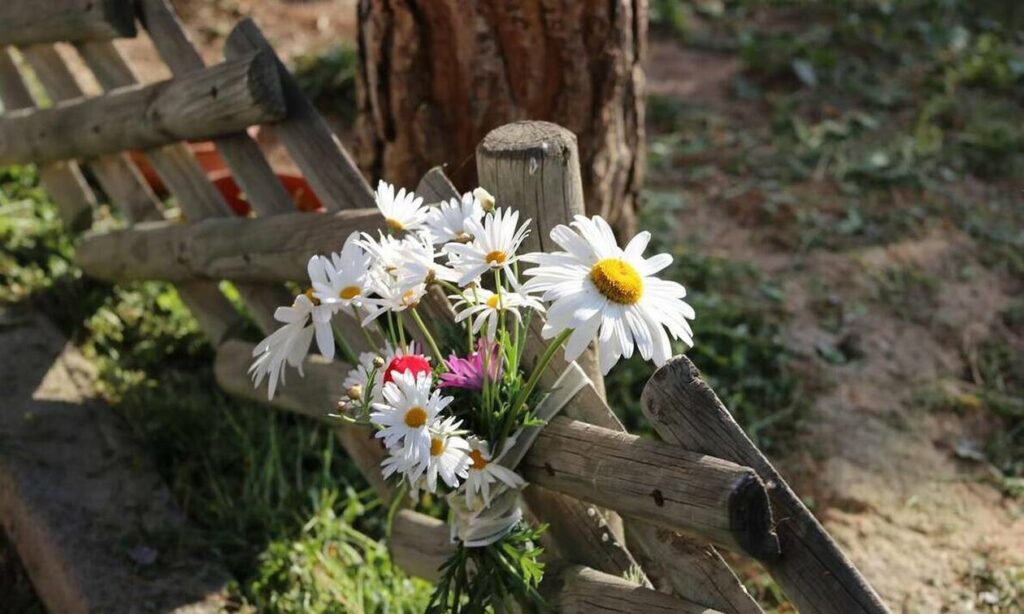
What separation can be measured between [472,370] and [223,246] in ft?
3.87

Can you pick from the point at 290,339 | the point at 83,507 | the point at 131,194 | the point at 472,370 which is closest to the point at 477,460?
the point at 472,370

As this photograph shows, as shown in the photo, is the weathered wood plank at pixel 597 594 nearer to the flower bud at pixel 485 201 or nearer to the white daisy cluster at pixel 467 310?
the white daisy cluster at pixel 467 310

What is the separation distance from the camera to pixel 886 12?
5.93 m

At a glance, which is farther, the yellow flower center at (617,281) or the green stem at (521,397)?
the green stem at (521,397)

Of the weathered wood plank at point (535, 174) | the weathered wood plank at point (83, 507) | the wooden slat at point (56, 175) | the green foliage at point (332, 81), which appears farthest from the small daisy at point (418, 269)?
the green foliage at point (332, 81)

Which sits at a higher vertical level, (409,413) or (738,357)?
(409,413)

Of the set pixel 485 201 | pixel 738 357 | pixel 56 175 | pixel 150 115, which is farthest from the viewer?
pixel 56 175

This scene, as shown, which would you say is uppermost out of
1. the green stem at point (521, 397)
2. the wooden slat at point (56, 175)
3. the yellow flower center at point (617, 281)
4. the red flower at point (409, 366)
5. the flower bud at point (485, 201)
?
the yellow flower center at point (617, 281)

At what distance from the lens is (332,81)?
516cm

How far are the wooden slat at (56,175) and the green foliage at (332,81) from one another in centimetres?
133

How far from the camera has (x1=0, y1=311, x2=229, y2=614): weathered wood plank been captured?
110 inches

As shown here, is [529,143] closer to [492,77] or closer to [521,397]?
[521,397]

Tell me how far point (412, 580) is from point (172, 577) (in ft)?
1.79

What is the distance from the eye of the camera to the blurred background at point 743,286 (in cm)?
299
